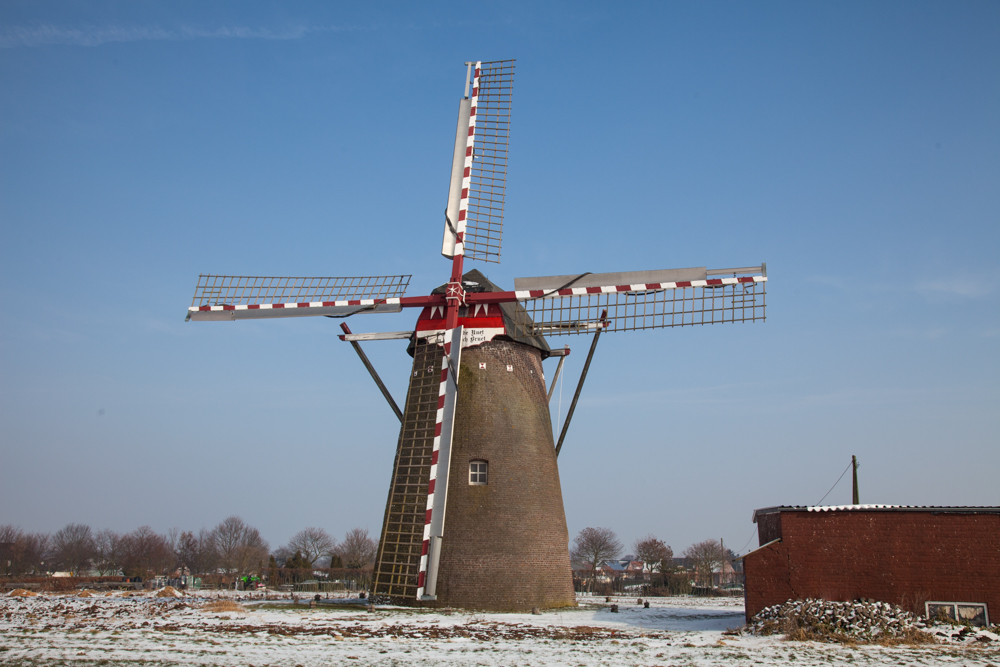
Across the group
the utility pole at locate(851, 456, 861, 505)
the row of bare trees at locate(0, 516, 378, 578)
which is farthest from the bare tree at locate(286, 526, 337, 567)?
the utility pole at locate(851, 456, 861, 505)

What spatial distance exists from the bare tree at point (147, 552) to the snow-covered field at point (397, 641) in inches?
2113

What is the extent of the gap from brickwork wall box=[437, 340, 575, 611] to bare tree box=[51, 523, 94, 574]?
6428 cm

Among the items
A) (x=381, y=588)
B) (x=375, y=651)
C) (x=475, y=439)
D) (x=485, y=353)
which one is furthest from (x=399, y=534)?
(x=375, y=651)

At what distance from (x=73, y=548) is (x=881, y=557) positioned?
86.2 m

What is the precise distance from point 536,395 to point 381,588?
640 centimetres

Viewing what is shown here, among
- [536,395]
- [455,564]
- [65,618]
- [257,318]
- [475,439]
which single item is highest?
[257,318]

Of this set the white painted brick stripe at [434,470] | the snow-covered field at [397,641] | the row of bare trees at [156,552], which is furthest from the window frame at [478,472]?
the row of bare trees at [156,552]

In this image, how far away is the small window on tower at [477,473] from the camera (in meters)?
18.6

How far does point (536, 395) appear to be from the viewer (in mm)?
20312

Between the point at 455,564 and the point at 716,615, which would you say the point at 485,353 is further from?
the point at 716,615

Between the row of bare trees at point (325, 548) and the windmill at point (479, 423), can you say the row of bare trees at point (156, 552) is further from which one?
the windmill at point (479, 423)

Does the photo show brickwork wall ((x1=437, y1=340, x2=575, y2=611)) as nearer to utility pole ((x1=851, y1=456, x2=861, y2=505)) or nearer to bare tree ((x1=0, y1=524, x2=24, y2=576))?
utility pole ((x1=851, y1=456, x2=861, y2=505))

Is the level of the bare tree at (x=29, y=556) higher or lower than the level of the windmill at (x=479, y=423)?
lower

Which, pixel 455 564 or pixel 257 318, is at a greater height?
pixel 257 318
